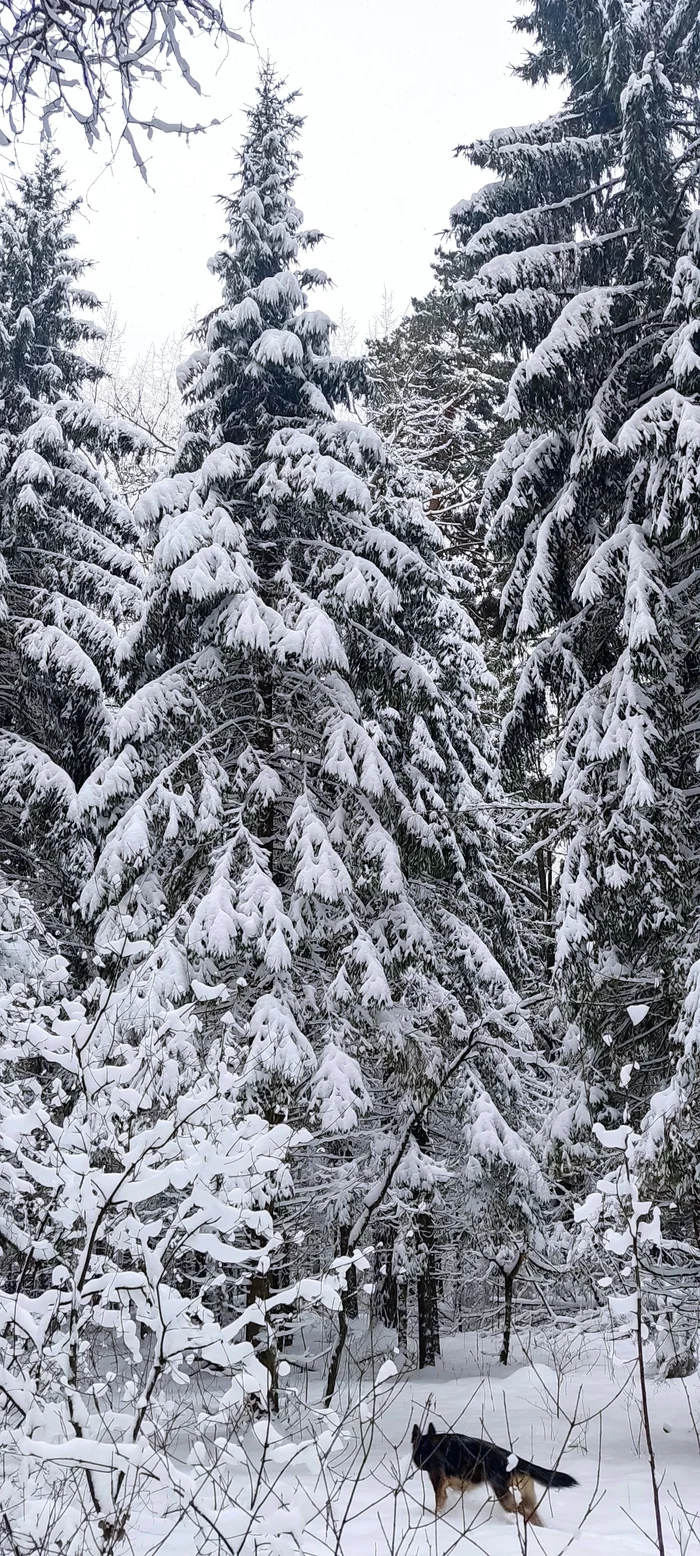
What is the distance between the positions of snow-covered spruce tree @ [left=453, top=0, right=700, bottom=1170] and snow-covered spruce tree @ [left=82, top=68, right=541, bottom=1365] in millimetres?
1279

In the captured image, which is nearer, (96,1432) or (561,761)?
(96,1432)

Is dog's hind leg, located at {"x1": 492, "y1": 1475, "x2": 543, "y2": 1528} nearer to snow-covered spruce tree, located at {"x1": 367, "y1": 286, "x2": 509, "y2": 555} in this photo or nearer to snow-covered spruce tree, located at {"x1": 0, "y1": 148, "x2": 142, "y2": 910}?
snow-covered spruce tree, located at {"x1": 0, "y1": 148, "x2": 142, "y2": 910}

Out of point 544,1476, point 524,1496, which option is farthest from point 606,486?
point 524,1496

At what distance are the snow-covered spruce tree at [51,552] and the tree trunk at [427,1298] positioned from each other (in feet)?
18.0

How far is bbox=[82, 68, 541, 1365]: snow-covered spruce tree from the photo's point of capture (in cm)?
897

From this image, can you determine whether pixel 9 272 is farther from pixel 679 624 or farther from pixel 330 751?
pixel 679 624

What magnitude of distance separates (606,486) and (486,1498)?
25.6ft

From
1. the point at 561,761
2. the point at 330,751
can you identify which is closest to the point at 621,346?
the point at 561,761

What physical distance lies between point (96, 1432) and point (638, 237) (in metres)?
10.3

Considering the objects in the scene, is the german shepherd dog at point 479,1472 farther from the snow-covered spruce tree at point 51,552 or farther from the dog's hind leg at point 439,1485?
the snow-covered spruce tree at point 51,552

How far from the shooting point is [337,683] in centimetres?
1040

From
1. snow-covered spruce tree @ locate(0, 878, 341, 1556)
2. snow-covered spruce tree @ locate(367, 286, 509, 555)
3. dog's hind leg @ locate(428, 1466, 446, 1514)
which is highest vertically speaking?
snow-covered spruce tree @ locate(367, 286, 509, 555)

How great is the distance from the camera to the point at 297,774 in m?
10.8

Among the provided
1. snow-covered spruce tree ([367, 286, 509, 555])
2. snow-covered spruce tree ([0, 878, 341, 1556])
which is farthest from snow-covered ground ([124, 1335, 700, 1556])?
snow-covered spruce tree ([367, 286, 509, 555])
